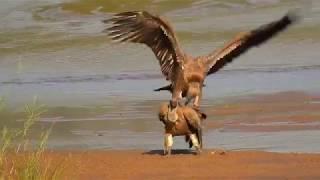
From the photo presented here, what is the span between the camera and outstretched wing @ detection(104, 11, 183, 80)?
1147 centimetres

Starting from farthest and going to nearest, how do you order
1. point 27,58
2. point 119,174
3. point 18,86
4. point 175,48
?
point 27,58, point 18,86, point 175,48, point 119,174

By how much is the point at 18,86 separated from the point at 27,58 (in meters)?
4.13

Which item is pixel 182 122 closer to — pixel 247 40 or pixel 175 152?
pixel 175 152

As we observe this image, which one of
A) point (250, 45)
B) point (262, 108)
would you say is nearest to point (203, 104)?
point (262, 108)

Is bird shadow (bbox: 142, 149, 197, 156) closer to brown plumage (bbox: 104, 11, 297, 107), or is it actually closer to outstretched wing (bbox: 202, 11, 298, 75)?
brown plumage (bbox: 104, 11, 297, 107)

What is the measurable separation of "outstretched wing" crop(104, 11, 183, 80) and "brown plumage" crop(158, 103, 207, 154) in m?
0.57

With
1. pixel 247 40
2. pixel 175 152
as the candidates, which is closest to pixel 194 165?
pixel 175 152

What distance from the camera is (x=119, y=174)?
10406mm

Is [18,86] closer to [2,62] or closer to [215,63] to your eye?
[2,62]

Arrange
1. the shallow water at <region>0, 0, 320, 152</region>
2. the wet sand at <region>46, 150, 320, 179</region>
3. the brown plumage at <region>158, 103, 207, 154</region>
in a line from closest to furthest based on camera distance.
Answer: the wet sand at <region>46, 150, 320, 179</region> < the brown plumage at <region>158, 103, 207, 154</region> < the shallow water at <region>0, 0, 320, 152</region>

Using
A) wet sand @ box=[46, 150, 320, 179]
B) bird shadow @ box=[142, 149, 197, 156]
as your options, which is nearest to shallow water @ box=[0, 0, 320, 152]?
bird shadow @ box=[142, 149, 197, 156]

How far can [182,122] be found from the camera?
36.9ft

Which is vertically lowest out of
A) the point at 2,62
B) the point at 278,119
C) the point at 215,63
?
the point at 2,62

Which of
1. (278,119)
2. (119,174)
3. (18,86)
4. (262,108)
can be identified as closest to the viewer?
(119,174)
